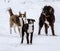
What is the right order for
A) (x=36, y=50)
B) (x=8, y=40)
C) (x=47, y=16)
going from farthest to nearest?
(x=47, y=16) < (x=8, y=40) < (x=36, y=50)

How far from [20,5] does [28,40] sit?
14.6 m

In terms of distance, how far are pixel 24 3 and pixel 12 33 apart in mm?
12345

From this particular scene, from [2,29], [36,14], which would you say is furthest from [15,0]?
[2,29]

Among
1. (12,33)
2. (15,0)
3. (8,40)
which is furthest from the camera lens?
(15,0)

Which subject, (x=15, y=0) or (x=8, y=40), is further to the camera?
(x=15, y=0)

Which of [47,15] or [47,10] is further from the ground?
[47,10]

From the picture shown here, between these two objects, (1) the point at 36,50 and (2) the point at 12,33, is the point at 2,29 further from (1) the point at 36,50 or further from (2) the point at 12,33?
(1) the point at 36,50

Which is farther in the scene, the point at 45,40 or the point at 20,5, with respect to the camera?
the point at 20,5

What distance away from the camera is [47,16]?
1348cm

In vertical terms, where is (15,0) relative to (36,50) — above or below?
above

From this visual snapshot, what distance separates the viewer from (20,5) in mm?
25969

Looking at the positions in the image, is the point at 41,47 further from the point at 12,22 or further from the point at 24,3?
the point at 24,3

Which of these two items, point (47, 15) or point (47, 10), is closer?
point (47, 10)

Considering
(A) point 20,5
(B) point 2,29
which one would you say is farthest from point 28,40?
(A) point 20,5
